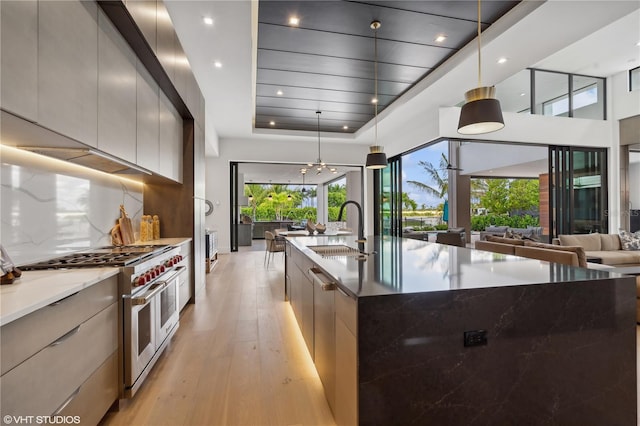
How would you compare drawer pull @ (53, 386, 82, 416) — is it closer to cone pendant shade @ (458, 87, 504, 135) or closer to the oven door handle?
the oven door handle

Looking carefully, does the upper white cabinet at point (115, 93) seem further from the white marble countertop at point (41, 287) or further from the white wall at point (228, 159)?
the white wall at point (228, 159)

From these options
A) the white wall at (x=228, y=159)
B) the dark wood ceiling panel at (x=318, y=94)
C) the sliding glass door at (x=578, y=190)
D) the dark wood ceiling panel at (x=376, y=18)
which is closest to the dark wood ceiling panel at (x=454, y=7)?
the dark wood ceiling panel at (x=376, y=18)

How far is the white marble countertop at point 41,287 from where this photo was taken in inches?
39.8

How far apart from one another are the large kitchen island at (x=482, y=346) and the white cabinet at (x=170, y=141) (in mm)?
2347

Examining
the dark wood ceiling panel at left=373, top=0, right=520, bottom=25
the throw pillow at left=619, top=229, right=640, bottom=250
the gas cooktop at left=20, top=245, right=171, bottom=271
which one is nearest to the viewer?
the gas cooktop at left=20, top=245, right=171, bottom=271

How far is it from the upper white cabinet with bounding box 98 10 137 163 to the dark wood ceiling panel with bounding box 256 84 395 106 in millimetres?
3233

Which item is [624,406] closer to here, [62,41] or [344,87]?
[62,41]

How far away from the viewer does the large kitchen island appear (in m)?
1.20

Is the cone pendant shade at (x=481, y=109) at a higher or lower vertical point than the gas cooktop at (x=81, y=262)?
higher

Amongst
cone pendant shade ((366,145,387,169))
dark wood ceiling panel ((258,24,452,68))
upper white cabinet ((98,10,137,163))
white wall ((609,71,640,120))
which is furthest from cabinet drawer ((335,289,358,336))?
white wall ((609,71,640,120))

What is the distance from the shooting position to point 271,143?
27.8 ft

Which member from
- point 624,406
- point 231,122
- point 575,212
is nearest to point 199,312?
point 624,406

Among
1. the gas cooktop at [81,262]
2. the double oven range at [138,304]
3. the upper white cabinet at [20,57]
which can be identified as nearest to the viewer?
the upper white cabinet at [20,57]

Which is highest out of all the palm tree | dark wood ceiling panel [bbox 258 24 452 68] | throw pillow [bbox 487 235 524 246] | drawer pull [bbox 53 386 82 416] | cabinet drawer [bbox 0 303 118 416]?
dark wood ceiling panel [bbox 258 24 452 68]
